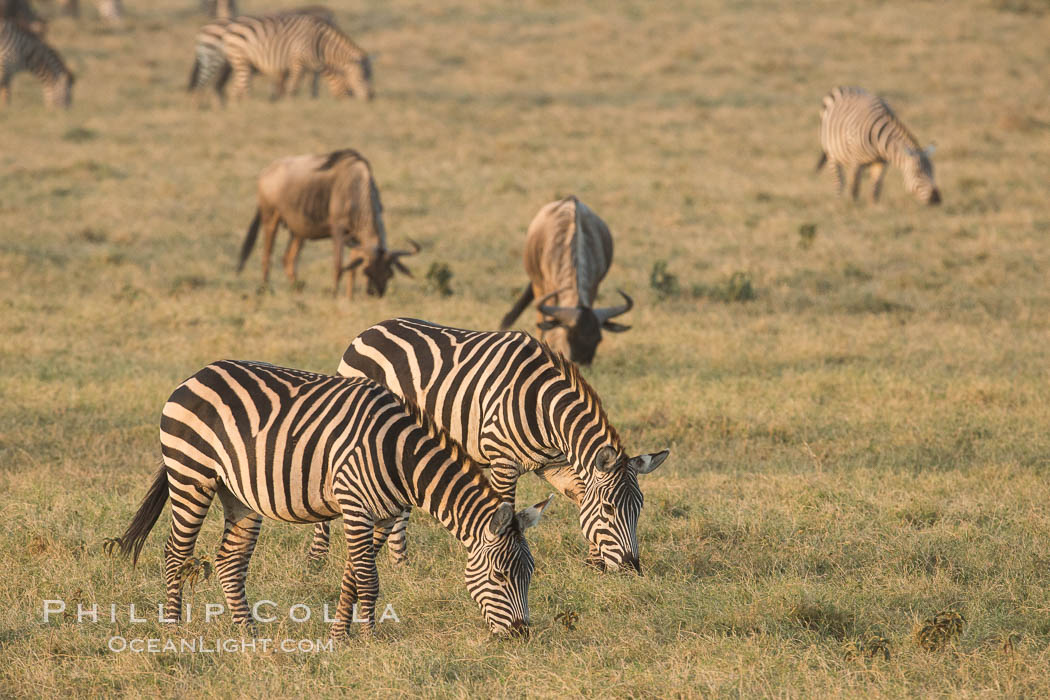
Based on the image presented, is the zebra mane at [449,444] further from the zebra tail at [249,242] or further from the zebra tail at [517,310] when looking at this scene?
the zebra tail at [249,242]

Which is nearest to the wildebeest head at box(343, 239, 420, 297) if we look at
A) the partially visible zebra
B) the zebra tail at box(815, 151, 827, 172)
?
the zebra tail at box(815, 151, 827, 172)

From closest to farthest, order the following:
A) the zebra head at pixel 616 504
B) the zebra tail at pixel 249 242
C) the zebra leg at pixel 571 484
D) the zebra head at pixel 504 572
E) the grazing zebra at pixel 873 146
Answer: the zebra head at pixel 504 572 < the zebra head at pixel 616 504 < the zebra leg at pixel 571 484 < the zebra tail at pixel 249 242 < the grazing zebra at pixel 873 146

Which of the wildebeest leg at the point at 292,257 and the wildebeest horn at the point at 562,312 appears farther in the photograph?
the wildebeest leg at the point at 292,257

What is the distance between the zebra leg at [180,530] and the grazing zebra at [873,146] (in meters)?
15.7

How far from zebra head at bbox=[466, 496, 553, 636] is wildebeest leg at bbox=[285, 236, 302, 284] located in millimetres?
9764

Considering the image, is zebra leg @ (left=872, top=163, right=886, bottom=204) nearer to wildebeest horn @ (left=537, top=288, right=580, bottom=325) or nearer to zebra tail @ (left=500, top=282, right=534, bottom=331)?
zebra tail @ (left=500, top=282, right=534, bottom=331)

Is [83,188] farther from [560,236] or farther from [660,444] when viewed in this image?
[660,444]

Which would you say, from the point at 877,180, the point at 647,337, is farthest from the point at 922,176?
the point at 647,337

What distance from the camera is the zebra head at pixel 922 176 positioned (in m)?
18.9

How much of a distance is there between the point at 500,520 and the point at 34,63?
2196cm

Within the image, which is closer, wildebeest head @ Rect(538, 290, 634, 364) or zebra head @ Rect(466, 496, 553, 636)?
zebra head @ Rect(466, 496, 553, 636)

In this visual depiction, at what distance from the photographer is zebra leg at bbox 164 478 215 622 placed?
5.89m

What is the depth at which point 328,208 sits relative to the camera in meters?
14.7

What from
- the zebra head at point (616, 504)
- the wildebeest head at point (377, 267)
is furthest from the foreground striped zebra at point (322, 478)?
the wildebeest head at point (377, 267)
